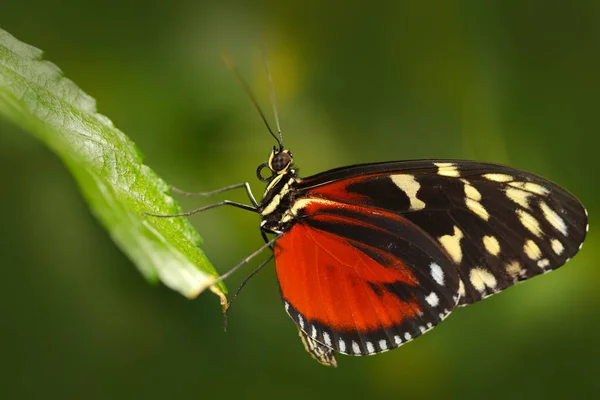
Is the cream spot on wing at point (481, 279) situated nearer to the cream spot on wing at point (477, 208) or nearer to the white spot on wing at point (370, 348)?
the cream spot on wing at point (477, 208)

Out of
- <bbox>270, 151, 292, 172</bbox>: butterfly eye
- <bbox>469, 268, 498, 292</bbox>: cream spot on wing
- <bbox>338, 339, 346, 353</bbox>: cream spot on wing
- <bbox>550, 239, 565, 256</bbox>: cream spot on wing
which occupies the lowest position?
<bbox>338, 339, 346, 353</bbox>: cream spot on wing

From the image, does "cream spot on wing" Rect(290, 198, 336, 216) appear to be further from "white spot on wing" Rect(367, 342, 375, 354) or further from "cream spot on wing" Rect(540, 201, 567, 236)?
"cream spot on wing" Rect(540, 201, 567, 236)

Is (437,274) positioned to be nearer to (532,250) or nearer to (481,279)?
(481,279)

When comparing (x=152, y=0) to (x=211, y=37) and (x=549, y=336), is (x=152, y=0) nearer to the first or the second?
(x=211, y=37)

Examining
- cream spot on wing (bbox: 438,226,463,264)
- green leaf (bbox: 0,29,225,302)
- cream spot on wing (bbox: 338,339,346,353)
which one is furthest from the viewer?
cream spot on wing (bbox: 438,226,463,264)

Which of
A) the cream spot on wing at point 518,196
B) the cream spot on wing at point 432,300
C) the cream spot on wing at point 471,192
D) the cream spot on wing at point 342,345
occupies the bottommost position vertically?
the cream spot on wing at point 342,345

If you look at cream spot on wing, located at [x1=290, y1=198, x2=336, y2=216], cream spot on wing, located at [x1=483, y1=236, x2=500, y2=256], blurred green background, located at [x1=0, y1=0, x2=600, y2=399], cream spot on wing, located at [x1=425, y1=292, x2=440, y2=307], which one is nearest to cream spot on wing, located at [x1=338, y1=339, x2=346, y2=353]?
cream spot on wing, located at [x1=425, y1=292, x2=440, y2=307]

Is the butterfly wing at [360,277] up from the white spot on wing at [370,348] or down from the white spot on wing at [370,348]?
up

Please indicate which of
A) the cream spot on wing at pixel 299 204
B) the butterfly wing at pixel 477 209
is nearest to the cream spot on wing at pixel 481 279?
the butterfly wing at pixel 477 209
